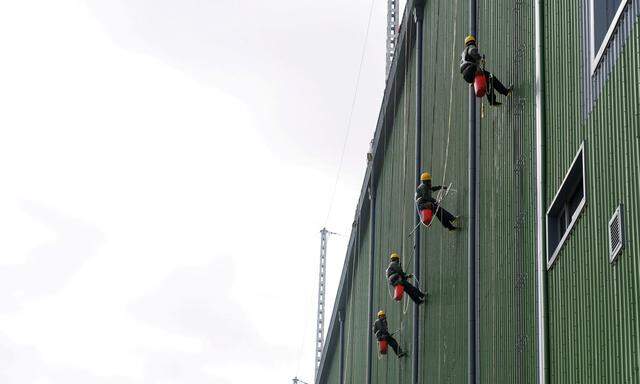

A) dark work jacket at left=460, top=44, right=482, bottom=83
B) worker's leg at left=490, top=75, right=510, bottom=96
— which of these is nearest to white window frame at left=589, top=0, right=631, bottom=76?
worker's leg at left=490, top=75, right=510, bottom=96

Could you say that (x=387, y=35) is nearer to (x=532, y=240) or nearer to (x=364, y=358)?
(x=364, y=358)

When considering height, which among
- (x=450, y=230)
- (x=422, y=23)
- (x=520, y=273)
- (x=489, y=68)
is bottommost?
(x=520, y=273)

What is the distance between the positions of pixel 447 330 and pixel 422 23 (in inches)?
550

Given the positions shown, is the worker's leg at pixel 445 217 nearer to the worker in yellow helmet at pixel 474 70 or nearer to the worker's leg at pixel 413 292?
the worker's leg at pixel 413 292

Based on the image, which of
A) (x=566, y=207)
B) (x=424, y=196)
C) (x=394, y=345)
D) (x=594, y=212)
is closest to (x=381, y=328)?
(x=394, y=345)

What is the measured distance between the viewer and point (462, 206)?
37594mm

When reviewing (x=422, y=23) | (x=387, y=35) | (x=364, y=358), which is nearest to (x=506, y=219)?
(x=422, y=23)

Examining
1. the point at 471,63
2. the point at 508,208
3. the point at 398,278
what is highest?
the point at 471,63

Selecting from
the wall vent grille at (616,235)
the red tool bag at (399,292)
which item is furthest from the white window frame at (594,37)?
the red tool bag at (399,292)

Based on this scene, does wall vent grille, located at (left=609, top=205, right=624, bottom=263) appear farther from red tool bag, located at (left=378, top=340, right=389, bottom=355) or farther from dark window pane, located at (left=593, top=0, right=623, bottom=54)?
red tool bag, located at (left=378, top=340, right=389, bottom=355)

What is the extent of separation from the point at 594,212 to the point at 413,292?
19.3 m

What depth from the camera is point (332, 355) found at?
245 feet

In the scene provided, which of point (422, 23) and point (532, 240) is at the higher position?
point (422, 23)

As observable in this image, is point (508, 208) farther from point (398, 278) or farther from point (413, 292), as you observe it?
point (413, 292)
